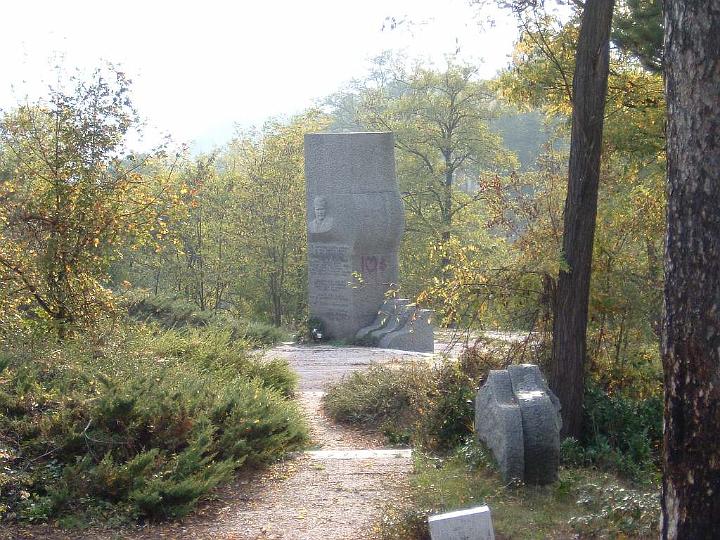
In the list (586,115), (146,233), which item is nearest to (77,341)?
(146,233)

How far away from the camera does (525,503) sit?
652cm

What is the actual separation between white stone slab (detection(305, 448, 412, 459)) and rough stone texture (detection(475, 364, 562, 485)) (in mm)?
1215

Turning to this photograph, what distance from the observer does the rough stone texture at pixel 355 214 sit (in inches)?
810

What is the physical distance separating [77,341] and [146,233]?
5.54 ft

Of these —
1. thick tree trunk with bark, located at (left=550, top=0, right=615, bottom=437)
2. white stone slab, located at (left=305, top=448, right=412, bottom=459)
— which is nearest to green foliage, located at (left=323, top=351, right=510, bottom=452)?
white stone slab, located at (left=305, top=448, right=412, bottom=459)

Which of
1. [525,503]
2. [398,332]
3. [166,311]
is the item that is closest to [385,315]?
[398,332]

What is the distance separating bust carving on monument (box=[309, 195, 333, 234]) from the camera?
2063 centimetres

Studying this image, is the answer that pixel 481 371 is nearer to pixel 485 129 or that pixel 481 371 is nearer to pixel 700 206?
pixel 700 206

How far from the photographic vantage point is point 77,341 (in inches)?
372

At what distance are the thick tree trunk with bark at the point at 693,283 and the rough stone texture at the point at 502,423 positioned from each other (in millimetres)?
2610

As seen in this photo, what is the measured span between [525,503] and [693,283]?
111 inches

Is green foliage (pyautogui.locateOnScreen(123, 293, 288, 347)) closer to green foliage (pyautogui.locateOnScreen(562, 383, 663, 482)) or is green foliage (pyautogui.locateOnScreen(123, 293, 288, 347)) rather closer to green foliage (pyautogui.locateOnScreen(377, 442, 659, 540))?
green foliage (pyautogui.locateOnScreen(562, 383, 663, 482))

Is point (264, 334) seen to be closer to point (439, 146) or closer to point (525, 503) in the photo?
point (439, 146)

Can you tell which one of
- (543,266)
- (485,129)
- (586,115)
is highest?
(485,129)
